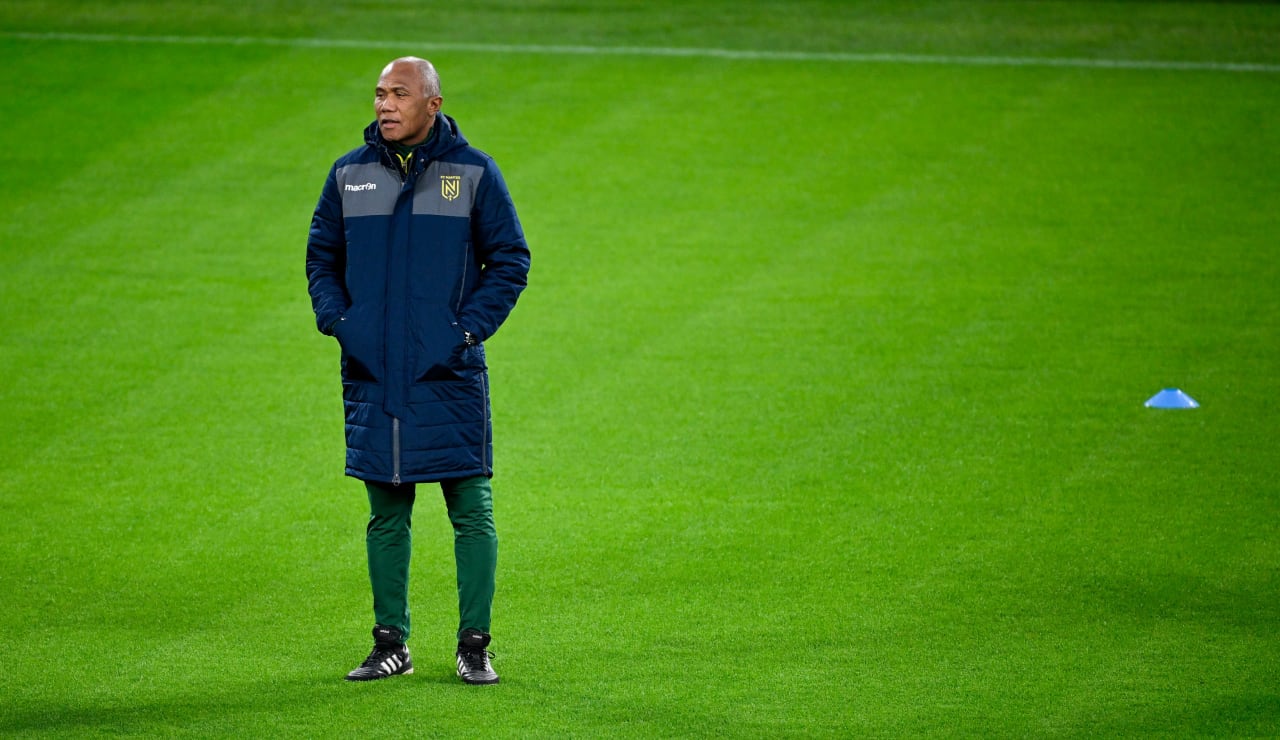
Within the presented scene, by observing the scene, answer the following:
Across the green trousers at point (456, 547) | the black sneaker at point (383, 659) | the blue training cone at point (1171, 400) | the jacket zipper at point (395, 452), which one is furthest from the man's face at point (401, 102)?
the blue training cone at point (1171, 400)

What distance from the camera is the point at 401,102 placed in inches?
205

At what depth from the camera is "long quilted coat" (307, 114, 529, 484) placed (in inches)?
209

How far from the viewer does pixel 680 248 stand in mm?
12078

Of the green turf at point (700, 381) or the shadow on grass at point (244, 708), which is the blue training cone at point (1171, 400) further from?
the shadow on grass at point (244, 708)

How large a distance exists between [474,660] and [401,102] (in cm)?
173

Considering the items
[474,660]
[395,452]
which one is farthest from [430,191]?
[474,660]

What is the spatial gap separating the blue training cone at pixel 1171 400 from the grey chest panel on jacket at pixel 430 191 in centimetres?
496

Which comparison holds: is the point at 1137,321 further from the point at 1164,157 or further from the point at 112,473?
the point at 112,473

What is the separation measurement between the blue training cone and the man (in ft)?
15.7

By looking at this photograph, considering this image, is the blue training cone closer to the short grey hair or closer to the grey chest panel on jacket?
the grey chest panel on jacket

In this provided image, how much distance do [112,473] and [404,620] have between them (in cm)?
299

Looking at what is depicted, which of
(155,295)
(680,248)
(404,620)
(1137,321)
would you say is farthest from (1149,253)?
(404,620)

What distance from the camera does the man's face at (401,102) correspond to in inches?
204

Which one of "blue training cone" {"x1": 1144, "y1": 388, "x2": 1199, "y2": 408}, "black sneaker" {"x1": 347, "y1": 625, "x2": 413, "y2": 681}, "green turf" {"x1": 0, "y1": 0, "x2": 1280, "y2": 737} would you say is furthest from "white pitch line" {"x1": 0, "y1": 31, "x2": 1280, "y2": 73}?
"black sneaker" {"x1": 347, "y1": 625, "x2": 413, "y2": 681}
